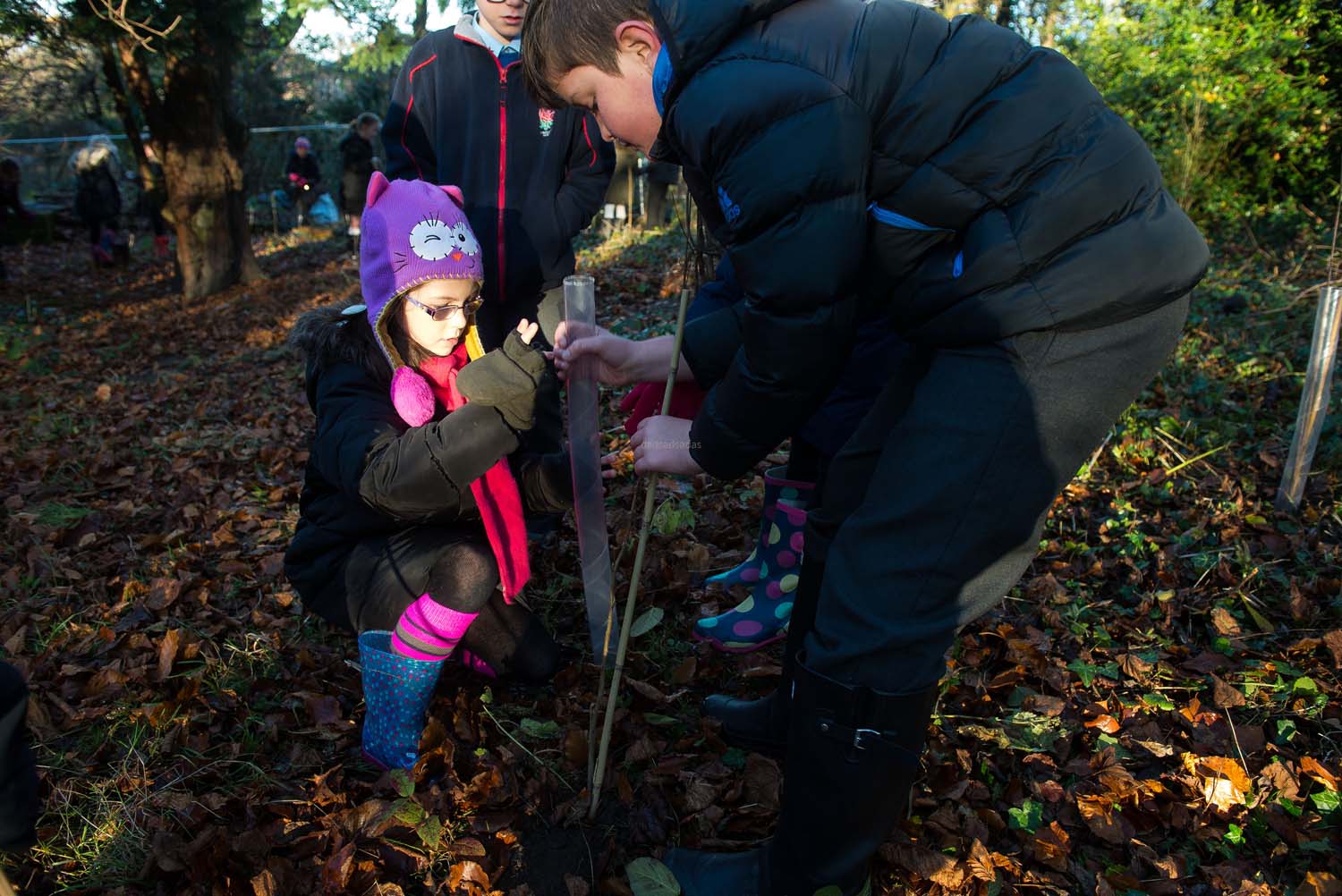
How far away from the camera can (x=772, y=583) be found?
2.75m

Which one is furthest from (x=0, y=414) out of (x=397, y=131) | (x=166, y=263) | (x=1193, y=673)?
(x=166, y=263)

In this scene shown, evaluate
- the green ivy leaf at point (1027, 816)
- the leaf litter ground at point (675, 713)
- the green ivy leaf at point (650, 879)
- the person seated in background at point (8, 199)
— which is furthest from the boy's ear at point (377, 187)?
the person seated in background at point (8, 199)

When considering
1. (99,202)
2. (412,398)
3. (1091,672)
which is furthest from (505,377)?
(99,202)

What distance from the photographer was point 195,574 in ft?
10.7

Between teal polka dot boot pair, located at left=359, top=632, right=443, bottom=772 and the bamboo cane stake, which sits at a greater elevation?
the bamboo cane stake

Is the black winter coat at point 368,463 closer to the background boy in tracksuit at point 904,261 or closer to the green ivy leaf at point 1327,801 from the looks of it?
the background boy in tracksuit at point 904,261

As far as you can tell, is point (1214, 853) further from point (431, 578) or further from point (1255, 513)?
point (431, 578)

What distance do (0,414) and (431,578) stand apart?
514 centimetres

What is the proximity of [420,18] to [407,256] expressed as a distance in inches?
591

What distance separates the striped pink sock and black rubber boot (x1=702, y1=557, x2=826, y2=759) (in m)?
0.75

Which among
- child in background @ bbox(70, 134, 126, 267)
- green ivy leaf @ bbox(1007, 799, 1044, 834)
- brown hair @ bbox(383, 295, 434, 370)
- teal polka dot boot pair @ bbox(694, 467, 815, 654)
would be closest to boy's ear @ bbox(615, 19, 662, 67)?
brown hair @ bbox(383, 295, 434, 370)

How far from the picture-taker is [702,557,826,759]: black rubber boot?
6.66 ft

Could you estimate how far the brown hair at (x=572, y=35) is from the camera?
1.45m

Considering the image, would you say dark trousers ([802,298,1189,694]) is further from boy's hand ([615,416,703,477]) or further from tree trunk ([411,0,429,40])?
tree trunk ([411,0,429,40])
